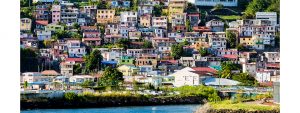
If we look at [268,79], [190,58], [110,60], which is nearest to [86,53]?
[110,60]

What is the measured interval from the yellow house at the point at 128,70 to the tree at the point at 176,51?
755 millimetres

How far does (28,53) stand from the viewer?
11422 millimetres

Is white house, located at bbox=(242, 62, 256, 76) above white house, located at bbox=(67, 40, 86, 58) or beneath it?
beneath

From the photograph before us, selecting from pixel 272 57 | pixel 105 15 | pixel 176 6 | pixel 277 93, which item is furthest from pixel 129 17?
pixel 277 93

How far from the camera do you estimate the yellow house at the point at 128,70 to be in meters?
11.2

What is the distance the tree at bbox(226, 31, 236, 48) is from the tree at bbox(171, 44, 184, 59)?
812 mm

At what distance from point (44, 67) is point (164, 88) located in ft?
5.71

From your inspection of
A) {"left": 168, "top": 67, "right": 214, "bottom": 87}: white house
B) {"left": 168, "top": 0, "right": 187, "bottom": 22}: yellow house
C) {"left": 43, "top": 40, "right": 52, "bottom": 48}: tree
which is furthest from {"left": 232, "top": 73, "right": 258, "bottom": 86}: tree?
{"left": 43, "top": 40, "right": 52, "bottom": 48}: tree

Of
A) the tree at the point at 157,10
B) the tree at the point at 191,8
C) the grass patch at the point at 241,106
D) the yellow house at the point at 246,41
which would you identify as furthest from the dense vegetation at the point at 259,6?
the grass patch at the point at 241,106

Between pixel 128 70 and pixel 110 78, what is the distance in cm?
63

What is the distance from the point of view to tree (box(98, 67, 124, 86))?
1057 centimetres

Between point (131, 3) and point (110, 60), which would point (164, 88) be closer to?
point (110, 60)

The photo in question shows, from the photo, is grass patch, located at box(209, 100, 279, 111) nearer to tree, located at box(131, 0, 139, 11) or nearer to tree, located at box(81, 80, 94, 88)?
tree, located at box(81, 80, 94, 88)

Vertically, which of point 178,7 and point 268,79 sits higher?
point 178,7
